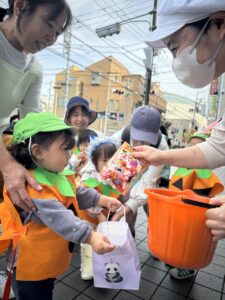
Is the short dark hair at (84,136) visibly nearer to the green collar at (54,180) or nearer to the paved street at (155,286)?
the paved street at (155,286)

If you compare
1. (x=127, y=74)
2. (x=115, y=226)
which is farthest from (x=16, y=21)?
(x=127, y=74)

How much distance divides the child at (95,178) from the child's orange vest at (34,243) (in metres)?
0.72

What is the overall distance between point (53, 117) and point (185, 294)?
1.85 m

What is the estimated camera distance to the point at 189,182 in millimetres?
2387

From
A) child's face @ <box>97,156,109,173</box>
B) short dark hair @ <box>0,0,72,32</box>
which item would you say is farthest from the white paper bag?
short dark hair @ <box>0,0,72,32</box>

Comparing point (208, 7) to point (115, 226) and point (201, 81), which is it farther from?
point (115, 226)

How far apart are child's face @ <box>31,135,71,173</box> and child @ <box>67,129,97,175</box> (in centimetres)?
141

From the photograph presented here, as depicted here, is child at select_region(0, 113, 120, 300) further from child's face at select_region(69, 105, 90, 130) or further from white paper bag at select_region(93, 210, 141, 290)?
child's face at select_region(69, 105, 90, 130)

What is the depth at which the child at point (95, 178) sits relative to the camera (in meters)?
Answer: 2.28

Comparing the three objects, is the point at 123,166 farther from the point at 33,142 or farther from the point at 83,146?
the point at 83,146

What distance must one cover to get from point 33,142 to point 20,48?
0.67 meters

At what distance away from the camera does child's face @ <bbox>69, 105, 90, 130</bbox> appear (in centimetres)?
331

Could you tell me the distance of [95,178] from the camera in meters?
2.39

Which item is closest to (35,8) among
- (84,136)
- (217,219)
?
(217,219)
